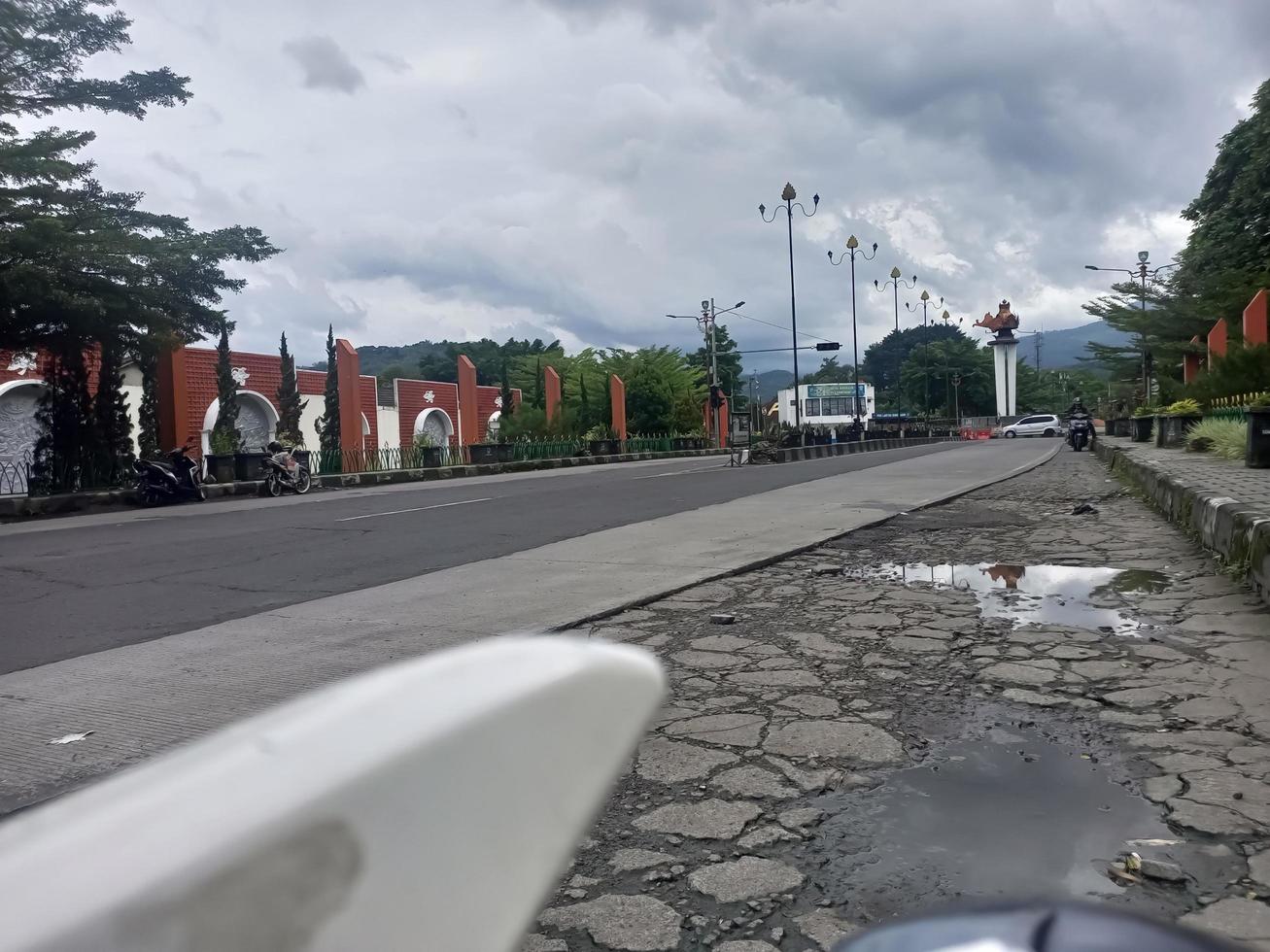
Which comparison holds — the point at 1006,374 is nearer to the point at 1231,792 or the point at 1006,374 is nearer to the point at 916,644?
the point at 916,644

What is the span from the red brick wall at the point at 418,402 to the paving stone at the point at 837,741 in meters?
31.7

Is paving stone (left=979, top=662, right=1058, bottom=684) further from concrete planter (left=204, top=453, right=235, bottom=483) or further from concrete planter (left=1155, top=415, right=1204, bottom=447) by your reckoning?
concrete planter (left=1155, top=415, right=1204, bottom=447)

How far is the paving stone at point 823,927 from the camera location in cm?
199

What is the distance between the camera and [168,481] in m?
15.0

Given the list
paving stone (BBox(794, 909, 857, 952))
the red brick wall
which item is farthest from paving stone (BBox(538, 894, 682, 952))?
the red brick wall

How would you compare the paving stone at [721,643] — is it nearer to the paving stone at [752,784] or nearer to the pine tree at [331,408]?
the paving stone at [752,784]

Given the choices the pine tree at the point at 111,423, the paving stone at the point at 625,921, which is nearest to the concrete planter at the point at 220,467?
Answer: the pine tree at the point at 111,423

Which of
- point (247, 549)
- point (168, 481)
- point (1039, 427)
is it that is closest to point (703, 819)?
point (247, 549)

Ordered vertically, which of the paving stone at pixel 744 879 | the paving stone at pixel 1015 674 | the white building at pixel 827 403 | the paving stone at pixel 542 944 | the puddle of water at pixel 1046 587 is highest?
the white building at pixel 827 403

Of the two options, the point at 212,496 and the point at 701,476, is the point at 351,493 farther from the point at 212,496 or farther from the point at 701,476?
the point at 701,476

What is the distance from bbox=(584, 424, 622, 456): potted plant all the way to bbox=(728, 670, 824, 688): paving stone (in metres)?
29.2

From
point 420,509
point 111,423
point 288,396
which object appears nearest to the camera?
point 420,509

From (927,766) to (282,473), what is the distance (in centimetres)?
1577

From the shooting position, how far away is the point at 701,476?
57.8 feet
